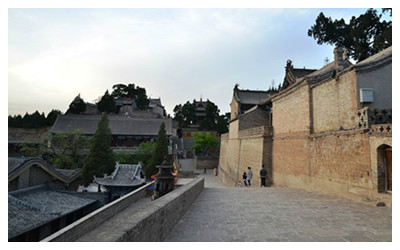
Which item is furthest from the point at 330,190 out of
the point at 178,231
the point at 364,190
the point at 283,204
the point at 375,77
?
the point at 178,231

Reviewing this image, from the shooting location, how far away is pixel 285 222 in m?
5.49

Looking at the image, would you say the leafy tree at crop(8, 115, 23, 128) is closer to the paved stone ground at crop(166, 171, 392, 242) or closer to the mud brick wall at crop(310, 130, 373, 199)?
the paved stone ground at crop(166, 171, 392, 242)

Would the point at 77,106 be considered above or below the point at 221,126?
above

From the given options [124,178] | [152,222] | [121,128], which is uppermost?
[121,128]

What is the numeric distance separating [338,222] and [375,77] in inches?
214

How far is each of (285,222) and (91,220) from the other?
5.74 metres

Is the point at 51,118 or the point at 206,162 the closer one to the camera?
the point at 206,162

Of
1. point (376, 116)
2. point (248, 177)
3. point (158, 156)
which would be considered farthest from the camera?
point (158, 156)

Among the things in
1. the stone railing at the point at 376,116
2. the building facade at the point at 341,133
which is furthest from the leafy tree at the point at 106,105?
the stone railing at the point at 376,116

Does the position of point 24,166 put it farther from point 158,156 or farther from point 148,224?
point 158,156

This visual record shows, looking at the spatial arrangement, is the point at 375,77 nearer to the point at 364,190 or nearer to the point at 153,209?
the point at 364,190

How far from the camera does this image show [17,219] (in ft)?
29.5

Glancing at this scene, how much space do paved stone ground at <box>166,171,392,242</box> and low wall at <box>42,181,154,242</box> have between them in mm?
2833

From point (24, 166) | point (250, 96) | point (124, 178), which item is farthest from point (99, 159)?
point (250, 96)
